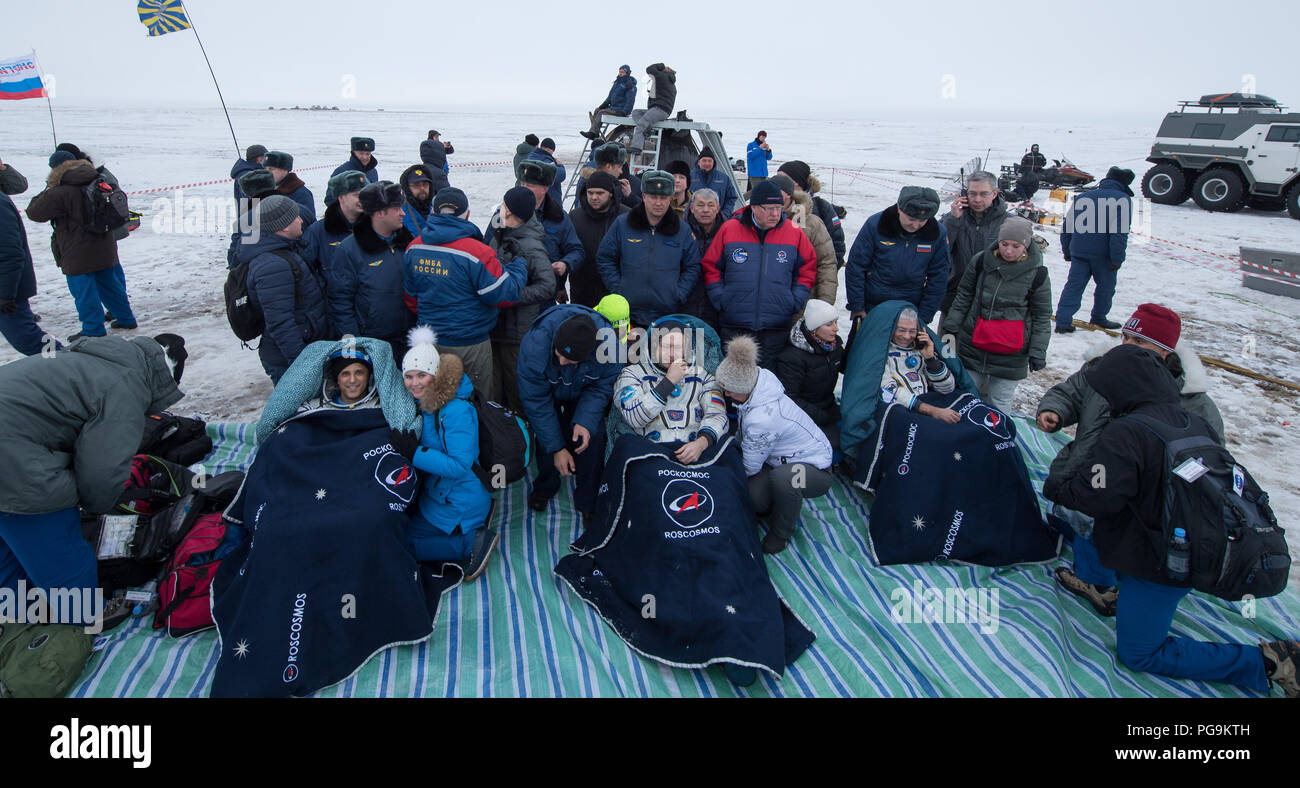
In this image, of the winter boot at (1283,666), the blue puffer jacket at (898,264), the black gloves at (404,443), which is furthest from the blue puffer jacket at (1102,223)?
the black gloves at (404,443)

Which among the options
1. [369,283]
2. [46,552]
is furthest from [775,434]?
[46,552]

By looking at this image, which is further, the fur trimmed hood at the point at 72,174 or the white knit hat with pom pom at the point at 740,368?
the fur trimmed hood at the point at 72,174

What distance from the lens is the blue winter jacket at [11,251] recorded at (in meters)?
4.59

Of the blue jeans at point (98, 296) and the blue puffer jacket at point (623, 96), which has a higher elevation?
the blue puffer jacket at point (623, 96)

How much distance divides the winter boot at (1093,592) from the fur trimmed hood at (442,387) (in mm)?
3229

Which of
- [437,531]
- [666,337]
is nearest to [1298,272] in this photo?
[666,337]

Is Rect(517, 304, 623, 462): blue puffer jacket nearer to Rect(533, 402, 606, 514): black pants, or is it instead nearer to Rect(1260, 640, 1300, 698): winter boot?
Rect(533, 402, 606, 514): black pants

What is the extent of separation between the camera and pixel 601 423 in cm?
361

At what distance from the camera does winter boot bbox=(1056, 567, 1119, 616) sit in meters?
3.04

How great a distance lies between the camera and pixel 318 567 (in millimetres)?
2588

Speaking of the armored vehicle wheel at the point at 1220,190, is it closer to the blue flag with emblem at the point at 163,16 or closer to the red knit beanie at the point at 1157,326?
the red knit beanie at the point at 1157,326

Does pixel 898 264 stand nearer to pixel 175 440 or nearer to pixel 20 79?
pixel 175 440

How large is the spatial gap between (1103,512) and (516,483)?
303cm

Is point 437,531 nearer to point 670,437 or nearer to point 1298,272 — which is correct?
point 670,437
